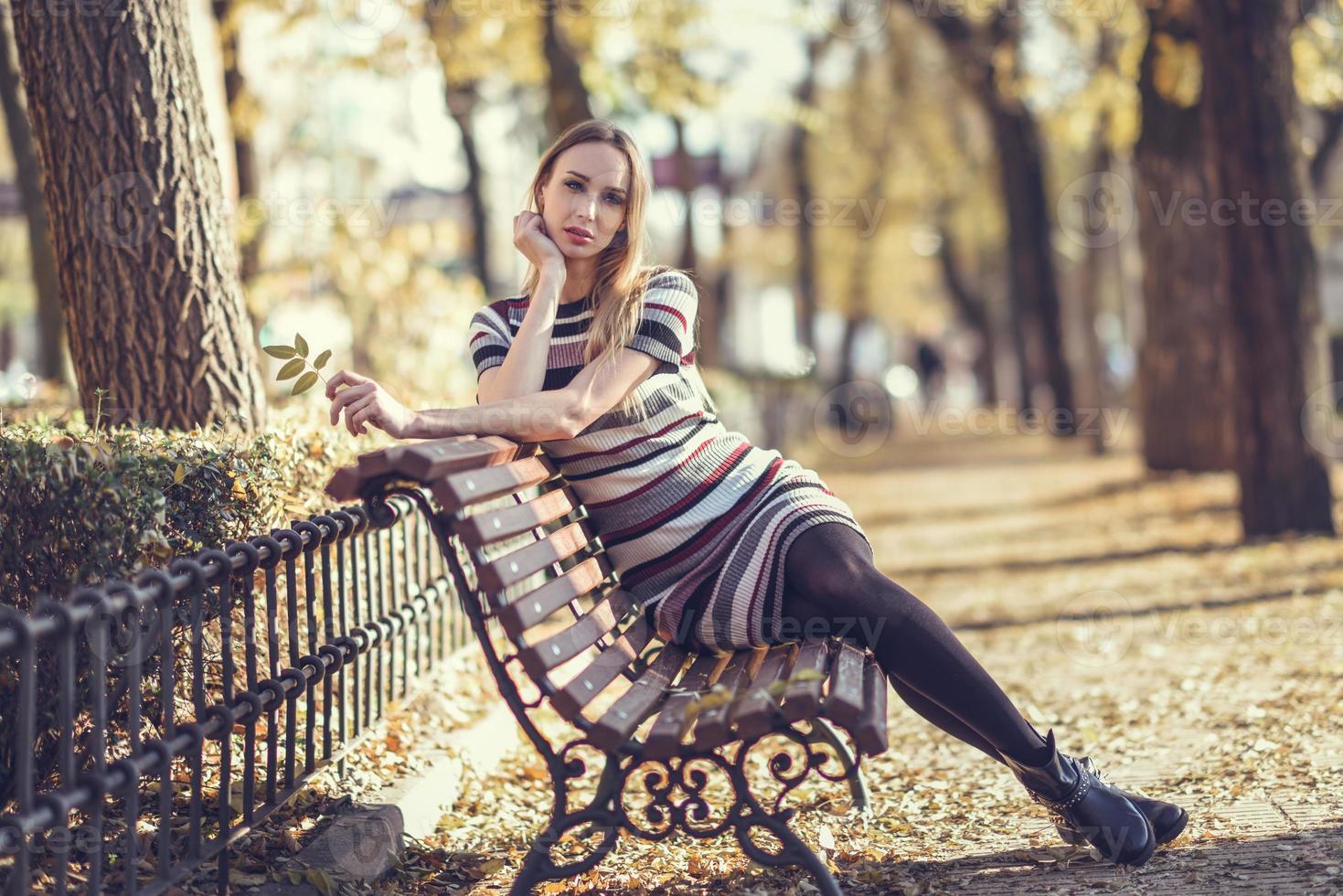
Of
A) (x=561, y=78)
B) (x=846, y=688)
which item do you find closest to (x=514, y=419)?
(x=846, y=688)

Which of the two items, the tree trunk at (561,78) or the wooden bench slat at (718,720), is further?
the tree trunk at (561,78)

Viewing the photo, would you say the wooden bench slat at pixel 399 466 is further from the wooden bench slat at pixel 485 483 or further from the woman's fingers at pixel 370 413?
the woman's fingers at pixel 370 413

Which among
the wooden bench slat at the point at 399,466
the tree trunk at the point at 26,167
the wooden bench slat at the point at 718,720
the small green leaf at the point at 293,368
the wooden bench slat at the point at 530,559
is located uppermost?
the tree trunk at the point at 26,167

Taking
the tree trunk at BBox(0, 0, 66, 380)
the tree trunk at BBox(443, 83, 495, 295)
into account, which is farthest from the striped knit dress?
the tree trunk at BBox(443, 83, 495, 295)

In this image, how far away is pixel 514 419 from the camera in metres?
3.42

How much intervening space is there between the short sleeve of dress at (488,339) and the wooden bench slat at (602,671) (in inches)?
30.6

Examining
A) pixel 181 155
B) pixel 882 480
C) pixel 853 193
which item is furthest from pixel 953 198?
pixel 181 155

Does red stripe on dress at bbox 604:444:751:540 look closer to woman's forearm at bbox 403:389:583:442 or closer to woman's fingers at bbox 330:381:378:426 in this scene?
woman's forearm at bbox 403:389:583:442

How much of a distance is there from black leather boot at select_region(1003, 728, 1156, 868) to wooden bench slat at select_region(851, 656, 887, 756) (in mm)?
522

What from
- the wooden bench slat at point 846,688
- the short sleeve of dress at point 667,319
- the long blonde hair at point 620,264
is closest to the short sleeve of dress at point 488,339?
the long blonde hair at point 620,264

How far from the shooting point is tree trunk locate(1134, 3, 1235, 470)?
13352 mm

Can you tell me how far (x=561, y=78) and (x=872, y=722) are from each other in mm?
9752

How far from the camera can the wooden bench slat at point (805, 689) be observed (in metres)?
2.90

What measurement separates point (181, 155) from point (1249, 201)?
667cm
